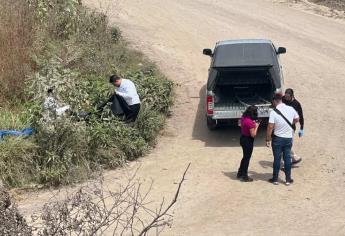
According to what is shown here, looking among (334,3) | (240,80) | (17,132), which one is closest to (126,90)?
(17,132)

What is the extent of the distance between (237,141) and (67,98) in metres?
3.59

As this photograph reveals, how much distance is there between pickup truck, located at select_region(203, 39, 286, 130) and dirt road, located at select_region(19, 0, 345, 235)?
0.68 m

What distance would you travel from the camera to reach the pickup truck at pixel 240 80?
12.1m

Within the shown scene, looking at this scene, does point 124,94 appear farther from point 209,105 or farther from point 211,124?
point 211,124

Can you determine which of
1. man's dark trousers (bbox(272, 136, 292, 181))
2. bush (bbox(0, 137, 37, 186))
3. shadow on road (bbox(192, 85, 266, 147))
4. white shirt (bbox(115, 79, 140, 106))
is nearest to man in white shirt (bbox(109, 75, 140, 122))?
white shirt (bbox(115, 79, 140, 106))

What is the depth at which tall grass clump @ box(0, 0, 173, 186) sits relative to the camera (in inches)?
420

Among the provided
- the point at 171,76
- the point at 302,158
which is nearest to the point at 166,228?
the point at 302,158

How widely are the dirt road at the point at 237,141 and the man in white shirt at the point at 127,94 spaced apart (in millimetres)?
1023

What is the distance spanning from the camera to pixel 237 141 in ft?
40.8

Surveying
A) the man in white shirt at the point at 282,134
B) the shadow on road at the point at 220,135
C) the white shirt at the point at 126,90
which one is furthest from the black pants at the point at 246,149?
the white shirt at the point at 126,90

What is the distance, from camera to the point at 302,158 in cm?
1148

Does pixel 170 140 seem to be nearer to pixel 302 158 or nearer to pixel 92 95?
pixel 92 95

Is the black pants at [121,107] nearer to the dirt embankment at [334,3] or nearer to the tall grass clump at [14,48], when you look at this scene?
the tall grass clump at [14,48]

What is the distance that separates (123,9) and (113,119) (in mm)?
12288
